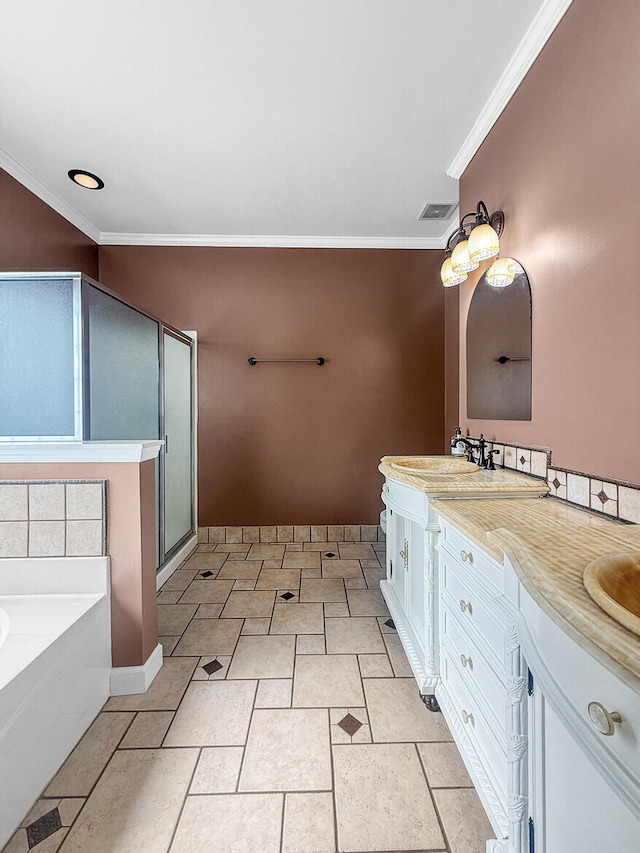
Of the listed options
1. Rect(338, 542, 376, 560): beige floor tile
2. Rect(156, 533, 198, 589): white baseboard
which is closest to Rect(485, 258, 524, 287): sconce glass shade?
Rect(338, 542, 376, 560): beige floor tile

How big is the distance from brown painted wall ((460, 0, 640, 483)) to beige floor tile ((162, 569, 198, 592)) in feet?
7.32

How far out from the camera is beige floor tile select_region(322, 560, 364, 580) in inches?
109

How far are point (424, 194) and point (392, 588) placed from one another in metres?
2.57

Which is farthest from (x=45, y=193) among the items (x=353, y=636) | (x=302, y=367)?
(x=353, y=636)

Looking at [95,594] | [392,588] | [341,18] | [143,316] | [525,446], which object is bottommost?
[392,588]

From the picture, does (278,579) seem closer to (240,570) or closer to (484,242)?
(240,570)

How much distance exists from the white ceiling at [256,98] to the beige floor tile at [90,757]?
265 centimetres

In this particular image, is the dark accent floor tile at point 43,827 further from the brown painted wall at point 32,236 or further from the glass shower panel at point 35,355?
the brown painted wall at point 32,236

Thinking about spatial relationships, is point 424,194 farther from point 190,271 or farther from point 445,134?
point 190,271

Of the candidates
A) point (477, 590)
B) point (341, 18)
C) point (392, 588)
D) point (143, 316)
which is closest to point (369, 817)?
point (477, 590)

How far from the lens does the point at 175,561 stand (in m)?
2.89

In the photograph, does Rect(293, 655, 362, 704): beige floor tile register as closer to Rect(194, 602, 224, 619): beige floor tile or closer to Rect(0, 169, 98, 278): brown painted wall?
Rect(194, 602, 224, 619): beige floor tile

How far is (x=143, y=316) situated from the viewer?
231cm

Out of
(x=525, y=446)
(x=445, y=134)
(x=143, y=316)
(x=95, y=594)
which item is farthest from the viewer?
(x=143, y=316)
